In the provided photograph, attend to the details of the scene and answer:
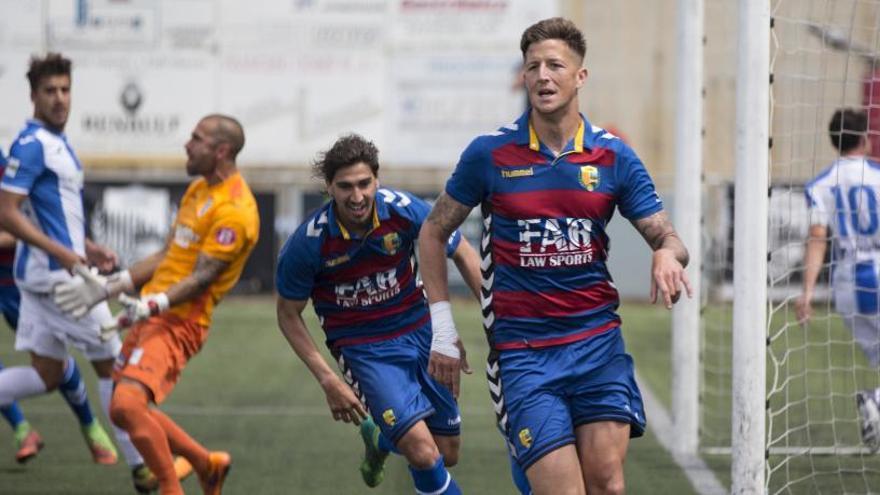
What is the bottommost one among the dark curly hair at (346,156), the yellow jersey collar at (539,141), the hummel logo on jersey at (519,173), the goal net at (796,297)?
the goal net at (796,297)

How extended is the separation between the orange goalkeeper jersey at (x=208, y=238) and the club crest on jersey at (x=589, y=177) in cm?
233

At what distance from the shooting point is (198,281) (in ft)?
24.5

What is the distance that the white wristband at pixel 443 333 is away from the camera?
580 cm

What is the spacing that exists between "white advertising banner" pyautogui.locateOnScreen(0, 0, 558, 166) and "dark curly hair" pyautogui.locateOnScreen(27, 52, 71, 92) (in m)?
12.4

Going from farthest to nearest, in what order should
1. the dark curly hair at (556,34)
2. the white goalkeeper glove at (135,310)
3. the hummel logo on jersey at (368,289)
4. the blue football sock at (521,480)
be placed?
the white goalkeeper glove at (135,310), the hummel logo on jersey at (368,289), the blue football sock at (521,480), the dark curly hair at (556,34)

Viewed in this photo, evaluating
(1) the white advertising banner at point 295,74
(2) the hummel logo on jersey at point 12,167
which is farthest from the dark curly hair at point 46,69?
(1) the white advertising banner at point 295,74

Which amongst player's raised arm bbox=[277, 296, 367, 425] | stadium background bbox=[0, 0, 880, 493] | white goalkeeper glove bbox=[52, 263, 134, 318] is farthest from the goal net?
stadium background bbox=[0, 0, 880, 493]

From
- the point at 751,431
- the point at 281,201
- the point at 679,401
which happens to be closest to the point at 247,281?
the point at 281,201

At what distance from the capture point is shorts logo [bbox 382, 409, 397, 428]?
681cm

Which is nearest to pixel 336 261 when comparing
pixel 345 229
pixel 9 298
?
pixel 345 229

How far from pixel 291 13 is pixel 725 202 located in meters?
7.41

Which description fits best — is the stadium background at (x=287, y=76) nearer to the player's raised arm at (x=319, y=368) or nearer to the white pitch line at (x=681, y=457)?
the white pitch line at (x=681, y=457)

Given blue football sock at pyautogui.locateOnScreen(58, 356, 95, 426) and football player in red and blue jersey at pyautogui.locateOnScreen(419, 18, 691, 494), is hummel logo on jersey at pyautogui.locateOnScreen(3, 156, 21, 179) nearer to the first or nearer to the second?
blue football sock at pyautogui.locateOnScreen(58, 356, 95, 426)

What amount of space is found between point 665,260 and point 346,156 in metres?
1.74
